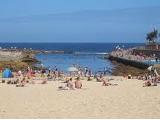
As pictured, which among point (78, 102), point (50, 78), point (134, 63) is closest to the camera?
point (78, 102)

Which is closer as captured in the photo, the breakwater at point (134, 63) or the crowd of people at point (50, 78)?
the crowd of people at point (50, 78)

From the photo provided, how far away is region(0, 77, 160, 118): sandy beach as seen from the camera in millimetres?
15219

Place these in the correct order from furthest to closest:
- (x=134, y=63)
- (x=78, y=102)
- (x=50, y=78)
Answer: (x=134, y=63), (x=50, y=78), (x=78, y=102)

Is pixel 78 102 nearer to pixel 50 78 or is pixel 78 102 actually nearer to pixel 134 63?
pixel 50 78

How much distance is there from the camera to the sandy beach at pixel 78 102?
15.2 m

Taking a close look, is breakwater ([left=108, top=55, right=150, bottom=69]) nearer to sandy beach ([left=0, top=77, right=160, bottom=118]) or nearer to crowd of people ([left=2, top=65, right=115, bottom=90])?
crowd of people ([left=2, top=65, right=115, bottom=90])

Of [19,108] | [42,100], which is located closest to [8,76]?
[42,100]

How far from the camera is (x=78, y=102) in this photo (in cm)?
1836

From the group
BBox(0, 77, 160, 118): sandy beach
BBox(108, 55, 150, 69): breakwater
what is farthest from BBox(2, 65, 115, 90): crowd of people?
BBox(108, 55, 150, 69): breakwater

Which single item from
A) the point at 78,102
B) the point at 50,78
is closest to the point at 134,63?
the point at 50,78

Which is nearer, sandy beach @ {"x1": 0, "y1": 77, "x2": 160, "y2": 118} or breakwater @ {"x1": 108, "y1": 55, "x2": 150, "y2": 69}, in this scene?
sandy beach @ {"x1": 0, "y1": 77, "x2": 160, "y2": 118}

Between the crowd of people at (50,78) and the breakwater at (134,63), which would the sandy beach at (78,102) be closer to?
the crowd of people at (50,78)

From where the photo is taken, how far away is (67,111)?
15.9 metres

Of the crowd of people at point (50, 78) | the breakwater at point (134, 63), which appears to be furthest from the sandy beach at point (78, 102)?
the breakwater at point (134, 63)
